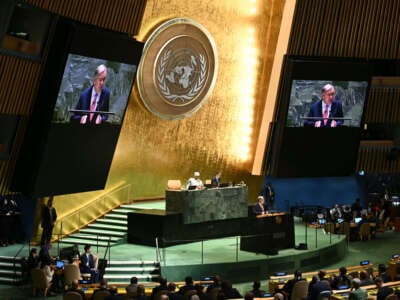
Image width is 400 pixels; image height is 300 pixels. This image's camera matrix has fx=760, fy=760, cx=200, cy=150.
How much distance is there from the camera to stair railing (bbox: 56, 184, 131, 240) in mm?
21609

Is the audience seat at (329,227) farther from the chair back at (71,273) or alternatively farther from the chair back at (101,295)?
the chair back at (101,295)

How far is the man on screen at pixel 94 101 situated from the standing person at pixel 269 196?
32.6ft

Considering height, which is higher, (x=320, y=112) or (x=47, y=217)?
(x=320, y=112)

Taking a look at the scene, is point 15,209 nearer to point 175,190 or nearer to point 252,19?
point 175,190

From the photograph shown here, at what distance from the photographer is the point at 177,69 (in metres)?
23.7

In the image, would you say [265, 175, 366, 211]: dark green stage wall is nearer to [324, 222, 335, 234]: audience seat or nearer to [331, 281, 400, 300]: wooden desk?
[324, 222, 335, 234]: audience seat

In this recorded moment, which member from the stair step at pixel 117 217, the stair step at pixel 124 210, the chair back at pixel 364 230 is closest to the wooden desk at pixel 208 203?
the stair step at pixel 117 217

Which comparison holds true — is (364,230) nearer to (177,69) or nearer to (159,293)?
(177,69)

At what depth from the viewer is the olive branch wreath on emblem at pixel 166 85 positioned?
23.2 m

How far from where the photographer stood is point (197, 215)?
2089 centimetres

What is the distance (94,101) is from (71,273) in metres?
4.61

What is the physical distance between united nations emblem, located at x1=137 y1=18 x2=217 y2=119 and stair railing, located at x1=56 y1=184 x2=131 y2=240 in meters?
2.76

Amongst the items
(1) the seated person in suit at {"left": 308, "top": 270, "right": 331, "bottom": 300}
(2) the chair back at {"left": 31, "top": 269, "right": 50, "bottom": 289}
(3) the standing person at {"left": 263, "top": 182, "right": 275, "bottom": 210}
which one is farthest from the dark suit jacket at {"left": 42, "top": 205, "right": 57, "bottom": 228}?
(3) the standing person at {"left": 263, "top": 182, "right": 275, "bottom": 210}

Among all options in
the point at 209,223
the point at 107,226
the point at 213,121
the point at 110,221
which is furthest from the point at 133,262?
the point at 213,121
